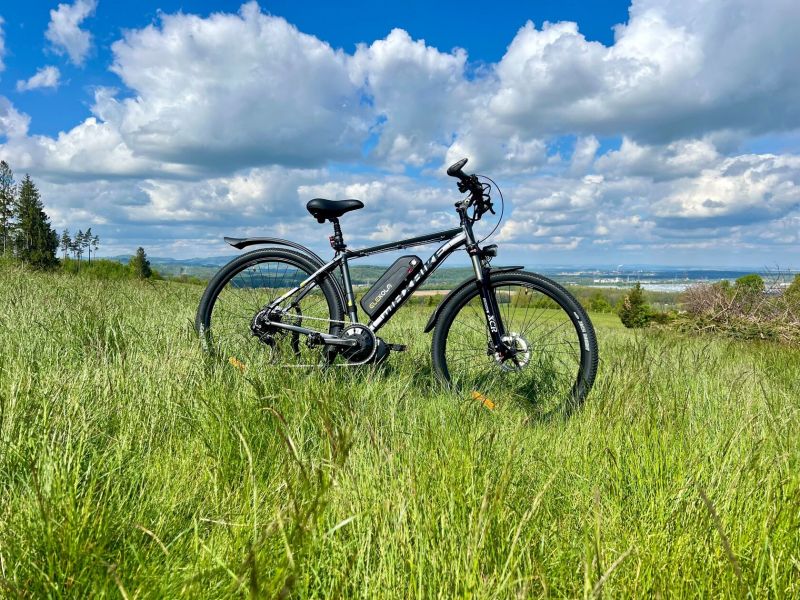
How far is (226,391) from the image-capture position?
9.27ft

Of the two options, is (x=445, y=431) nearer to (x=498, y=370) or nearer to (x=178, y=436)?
(x=178, y=436)

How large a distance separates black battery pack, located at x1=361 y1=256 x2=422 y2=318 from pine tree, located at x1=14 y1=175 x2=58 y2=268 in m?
102

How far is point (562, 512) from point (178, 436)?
1.71m

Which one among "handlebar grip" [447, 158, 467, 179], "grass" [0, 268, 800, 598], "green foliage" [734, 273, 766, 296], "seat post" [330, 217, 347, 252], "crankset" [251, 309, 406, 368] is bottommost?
"grass" [0, 268, 800, 598]

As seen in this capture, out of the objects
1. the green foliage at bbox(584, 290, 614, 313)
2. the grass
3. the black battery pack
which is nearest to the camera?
the grass

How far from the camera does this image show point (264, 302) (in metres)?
5.04

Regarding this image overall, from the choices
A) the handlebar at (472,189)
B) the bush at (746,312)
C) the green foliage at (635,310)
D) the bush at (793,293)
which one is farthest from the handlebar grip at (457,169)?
the green foliage at (635,310)

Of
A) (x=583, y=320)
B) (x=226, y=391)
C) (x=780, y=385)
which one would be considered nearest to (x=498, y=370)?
(x=583, y=320)

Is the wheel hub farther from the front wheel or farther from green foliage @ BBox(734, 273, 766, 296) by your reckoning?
green foliage @ BBox(734, 273, 766, 296)

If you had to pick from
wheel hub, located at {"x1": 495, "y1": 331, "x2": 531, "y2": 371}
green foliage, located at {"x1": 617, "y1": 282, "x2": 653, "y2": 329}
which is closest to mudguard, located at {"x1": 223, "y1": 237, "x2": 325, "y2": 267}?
wheel hub, located at {"x1": 495, "y1": 331, "x2": 531, "y2": 371}

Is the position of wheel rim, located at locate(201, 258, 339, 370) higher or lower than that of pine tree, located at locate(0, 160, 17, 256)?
lower

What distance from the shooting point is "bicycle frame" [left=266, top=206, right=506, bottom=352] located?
4328 millimetres

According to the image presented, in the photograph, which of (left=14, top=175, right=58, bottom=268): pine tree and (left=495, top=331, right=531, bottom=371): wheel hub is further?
(left=14, top=175, right=58, bottom=268): pine tree

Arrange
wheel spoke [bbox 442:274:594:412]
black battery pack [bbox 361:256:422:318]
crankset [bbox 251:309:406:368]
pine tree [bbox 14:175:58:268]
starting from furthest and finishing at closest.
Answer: pine tree [bbox 14:175:58:268] < black battery pack [bbox 361:256:422:318] < crankset [bbox 251:309:406:368] < wheel spoke [bbox 442:274:594:412]
